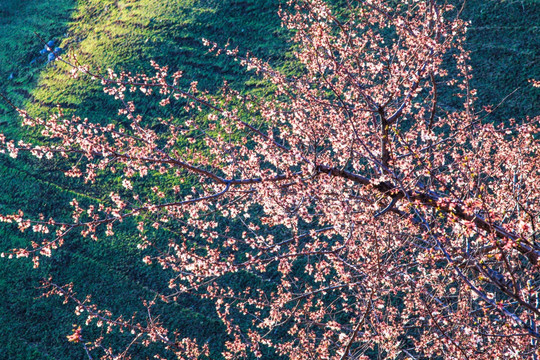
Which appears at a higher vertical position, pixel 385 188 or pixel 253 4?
pixel 253 4

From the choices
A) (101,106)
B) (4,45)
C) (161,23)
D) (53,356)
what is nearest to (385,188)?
(53,356)

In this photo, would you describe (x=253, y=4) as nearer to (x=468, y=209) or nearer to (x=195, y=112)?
(x=195, y=112)

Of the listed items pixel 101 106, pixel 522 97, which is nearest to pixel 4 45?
pixel 101 106

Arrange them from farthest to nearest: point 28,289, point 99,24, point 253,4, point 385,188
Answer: point 99,24, point 253,4, point 28,289, point 385,188

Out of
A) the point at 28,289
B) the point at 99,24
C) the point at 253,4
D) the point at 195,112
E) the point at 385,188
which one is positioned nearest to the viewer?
the point at 385,188

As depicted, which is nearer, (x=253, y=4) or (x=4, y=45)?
(x=253, y=4)

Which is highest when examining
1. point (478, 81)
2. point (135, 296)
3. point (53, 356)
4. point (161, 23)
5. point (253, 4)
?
Answer: point (478, 81)

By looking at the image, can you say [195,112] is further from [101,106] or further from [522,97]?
[522,97]
